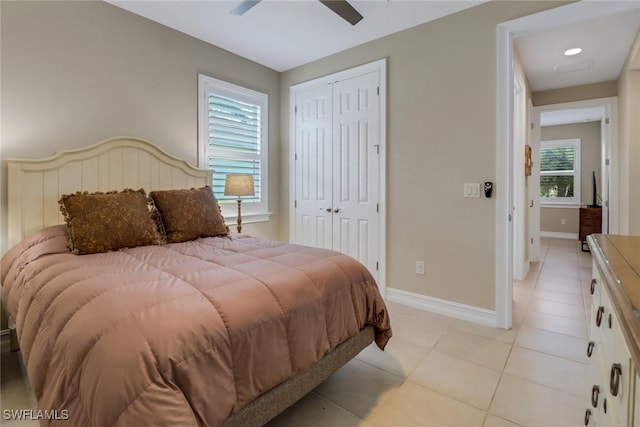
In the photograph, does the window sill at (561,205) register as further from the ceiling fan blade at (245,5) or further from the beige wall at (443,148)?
the ceiling fan blade at (245,5)

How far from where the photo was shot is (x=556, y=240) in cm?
683

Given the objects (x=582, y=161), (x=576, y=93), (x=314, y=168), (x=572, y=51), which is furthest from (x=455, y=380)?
(x=582, y=161)

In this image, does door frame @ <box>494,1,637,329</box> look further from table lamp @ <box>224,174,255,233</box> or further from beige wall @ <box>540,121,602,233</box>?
beige wall @ <box>540,121,602,233</box>

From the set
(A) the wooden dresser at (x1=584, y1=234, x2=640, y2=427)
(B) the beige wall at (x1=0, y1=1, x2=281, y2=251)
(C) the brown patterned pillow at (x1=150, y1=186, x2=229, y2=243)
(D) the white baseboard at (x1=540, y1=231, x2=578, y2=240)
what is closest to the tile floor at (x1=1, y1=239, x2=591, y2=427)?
(A) the wooden dresser at (x1=584, y1=234, x2=640, y2=427)

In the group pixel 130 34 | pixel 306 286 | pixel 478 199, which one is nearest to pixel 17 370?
pixel 306 286

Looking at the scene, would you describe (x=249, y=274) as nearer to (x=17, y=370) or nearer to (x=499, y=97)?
(x=17, y=370)

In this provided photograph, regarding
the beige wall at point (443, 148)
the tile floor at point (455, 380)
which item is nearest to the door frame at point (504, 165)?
the beige wall at point (443, 148)

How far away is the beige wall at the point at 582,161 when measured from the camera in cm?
666

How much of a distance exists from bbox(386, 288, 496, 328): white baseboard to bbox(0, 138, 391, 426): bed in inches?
47.5

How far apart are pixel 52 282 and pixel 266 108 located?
3118mm

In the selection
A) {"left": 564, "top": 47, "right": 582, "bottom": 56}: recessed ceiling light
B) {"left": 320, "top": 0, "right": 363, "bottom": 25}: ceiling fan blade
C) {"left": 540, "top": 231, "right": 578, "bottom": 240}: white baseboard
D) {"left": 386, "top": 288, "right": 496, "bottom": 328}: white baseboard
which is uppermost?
{"left": 564, "top": 47, "right": 582, "bottom": 56}: recessed ceiling light

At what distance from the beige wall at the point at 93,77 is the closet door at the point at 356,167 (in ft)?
4.68

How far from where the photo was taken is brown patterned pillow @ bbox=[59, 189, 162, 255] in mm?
1991

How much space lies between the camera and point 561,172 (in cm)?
713
